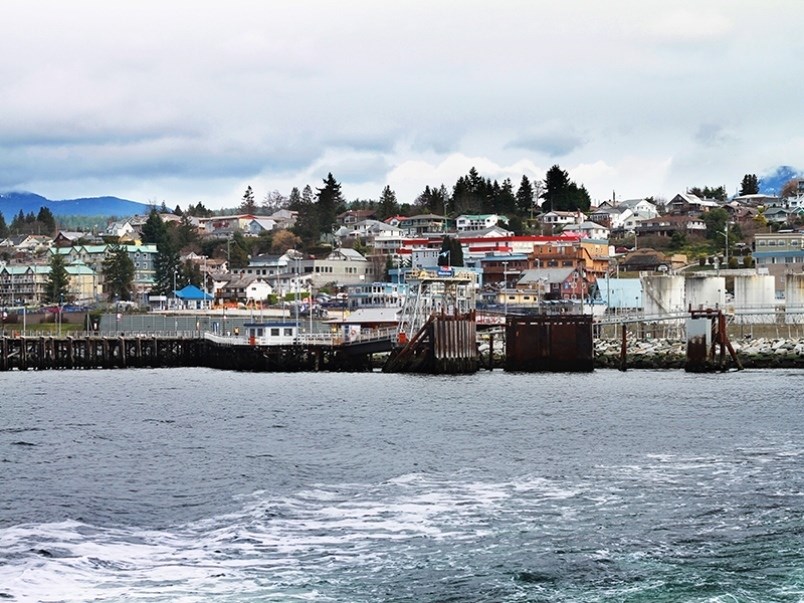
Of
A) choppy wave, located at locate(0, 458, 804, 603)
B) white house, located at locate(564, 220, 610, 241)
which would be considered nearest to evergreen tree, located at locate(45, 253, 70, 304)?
white house, located at locate(564, 220, 610, 241)

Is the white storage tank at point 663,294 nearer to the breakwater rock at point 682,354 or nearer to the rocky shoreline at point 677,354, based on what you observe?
the rocky shoreline at point 677,354

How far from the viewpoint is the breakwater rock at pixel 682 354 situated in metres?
81.2

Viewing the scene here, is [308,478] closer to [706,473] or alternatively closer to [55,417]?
[706,473]

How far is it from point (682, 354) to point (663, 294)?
16.4 metres

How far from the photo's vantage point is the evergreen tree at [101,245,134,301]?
17762 cm

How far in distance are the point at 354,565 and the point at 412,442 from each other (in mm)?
18653

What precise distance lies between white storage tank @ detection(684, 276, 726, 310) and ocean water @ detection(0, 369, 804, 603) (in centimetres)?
3863

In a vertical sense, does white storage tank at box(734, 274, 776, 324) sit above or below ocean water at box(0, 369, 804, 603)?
above

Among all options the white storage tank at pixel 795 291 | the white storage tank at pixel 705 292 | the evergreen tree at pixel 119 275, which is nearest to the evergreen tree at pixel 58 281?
the evergreen tree at pixel 119 275

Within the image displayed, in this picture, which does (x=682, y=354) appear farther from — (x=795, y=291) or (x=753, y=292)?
(x=753, y=292)

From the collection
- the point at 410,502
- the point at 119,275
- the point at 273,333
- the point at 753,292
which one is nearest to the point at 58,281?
the point at 119,275

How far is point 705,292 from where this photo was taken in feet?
317

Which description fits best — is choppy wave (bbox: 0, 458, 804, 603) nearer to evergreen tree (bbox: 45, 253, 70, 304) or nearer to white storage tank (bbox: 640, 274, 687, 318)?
white storage tank (bbox: 640, 274, 687, 318)

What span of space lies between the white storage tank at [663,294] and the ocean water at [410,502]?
41913mm
